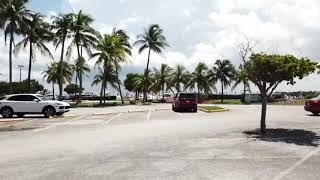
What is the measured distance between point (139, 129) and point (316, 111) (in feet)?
46.9

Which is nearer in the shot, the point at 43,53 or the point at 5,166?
the point at 5,166

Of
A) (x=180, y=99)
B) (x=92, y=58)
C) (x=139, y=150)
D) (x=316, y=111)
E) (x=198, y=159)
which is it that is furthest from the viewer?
(x=92, y=58)

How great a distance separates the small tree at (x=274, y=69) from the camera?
1919cm

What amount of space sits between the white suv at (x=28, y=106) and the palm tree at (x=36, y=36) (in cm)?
1834

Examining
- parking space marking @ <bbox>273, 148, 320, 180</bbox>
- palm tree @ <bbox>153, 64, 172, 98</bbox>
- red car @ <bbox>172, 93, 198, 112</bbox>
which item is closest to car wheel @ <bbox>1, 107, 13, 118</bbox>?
red car @ <bbox>172, 93, 198, 112</bbox>

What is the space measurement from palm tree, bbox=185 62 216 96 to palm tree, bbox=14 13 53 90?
3995 cm

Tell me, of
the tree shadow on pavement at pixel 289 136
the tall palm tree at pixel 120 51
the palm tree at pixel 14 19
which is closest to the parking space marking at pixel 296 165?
the tree shadow on pavement at pixel 289 136

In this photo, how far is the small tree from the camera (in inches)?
755

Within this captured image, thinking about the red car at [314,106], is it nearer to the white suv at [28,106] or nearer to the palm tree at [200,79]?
the white suv at [28,106]

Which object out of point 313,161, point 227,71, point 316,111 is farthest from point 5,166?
point 227,71

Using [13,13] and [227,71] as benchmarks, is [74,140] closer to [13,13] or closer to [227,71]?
[13,13]

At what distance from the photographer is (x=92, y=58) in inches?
2530

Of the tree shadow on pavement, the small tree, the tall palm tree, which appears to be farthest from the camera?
the tall palm tree

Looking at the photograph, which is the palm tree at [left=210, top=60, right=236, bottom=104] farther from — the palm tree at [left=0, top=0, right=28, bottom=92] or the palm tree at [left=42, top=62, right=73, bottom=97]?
the palm tree at [left=0, top=0, right=28, bottom=92]
